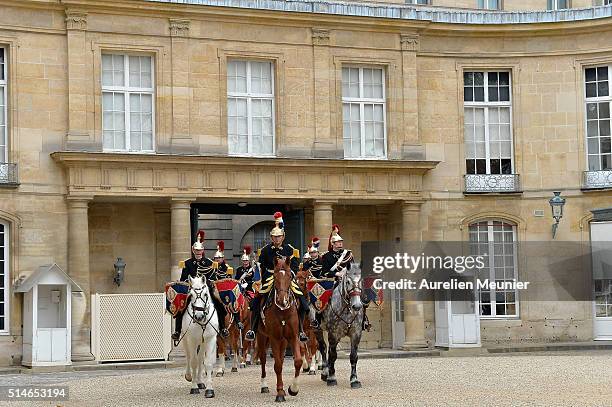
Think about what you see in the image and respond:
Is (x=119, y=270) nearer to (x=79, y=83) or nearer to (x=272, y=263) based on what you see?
(x=79, y=83)

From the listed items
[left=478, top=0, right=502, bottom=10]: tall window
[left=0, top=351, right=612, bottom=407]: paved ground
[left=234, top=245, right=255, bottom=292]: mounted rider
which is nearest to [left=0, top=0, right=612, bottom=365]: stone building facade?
[left=478, top=0, right=502, bottom=10]: tall window

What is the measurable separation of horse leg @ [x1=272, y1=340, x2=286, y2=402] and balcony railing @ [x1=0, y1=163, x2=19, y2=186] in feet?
33.5

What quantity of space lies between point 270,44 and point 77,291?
23.7ft

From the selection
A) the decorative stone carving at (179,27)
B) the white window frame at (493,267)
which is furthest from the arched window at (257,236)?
the decorative stone carving at (179,27)

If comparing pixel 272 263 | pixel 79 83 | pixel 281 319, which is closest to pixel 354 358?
pixel 281 319

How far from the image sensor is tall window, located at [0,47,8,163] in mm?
25241

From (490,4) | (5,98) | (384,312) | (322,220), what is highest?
(490,4)

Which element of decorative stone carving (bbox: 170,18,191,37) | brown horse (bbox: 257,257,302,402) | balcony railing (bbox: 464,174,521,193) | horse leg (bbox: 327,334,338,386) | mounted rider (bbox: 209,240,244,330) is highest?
decorative stone carving (bbox: 170,18,191,37)

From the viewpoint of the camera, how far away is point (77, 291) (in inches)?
971

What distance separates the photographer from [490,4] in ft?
101

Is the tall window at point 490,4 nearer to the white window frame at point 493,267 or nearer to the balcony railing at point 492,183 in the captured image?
the balcony railing at point 492,183

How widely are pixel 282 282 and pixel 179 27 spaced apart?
11193mm

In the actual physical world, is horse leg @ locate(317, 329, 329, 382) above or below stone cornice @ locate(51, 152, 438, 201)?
below

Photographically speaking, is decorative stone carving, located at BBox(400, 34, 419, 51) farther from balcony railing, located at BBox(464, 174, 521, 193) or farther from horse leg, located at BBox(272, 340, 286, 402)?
horse leg, located at BBox(272, 340, 286, 402)
